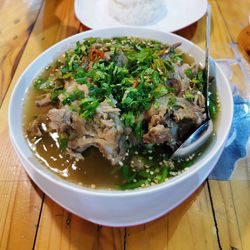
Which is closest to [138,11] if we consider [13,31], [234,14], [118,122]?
[234,14]

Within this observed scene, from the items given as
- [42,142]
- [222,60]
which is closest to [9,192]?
[42,142]

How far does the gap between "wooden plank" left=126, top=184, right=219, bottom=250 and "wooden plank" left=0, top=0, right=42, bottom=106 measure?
0.92 metres

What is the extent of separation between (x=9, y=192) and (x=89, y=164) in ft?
0.98

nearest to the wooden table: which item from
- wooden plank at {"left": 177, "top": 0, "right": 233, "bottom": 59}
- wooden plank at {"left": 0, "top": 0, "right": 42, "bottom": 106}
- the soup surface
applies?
the soup surface

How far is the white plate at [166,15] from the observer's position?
1808mm

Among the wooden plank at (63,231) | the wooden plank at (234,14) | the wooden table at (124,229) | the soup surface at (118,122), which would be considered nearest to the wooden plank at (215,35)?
the wooden plank at (234,14)

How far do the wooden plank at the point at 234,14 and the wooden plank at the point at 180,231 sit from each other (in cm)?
112

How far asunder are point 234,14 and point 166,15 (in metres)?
0.43

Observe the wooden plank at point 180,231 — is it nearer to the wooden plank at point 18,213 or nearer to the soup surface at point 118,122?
the soup surface at point 118,122

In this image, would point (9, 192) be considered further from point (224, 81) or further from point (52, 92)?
point (224, 81)

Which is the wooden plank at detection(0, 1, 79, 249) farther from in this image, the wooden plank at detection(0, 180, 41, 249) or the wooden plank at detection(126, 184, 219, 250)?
the wooden plank at detection(126, 184, 219, 250)

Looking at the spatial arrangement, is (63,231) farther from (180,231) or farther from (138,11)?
(138,11)

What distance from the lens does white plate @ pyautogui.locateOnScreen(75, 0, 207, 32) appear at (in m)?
1.81

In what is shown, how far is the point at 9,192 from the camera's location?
1116 mm
